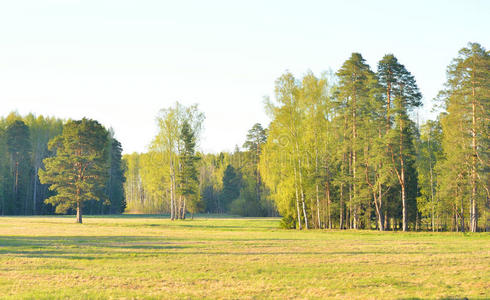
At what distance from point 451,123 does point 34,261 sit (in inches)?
1182

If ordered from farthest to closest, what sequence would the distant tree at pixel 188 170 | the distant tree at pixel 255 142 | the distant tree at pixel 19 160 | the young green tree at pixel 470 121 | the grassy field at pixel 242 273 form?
the distant tree at pixel 255 142 < the distant tree at pixel 19 160 < the distant tree at pixel 188 170 < the young green tree at pixel 470 121 < the grassy field at pixel 242 273

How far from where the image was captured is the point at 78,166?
164 ft

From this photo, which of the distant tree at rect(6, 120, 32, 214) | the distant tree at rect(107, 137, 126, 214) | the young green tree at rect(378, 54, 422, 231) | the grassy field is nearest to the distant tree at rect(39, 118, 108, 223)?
the grassy field

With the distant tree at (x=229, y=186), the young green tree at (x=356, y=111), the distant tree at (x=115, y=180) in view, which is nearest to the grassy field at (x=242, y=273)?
the young green tree at (x=356, y=111)

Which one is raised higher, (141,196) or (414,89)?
(414,89)

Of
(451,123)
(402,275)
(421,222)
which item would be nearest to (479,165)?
(451,123)

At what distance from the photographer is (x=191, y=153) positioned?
60781 mm

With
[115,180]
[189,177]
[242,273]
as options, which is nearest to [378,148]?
[242,273]

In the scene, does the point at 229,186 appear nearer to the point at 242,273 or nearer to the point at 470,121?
the point at 470,121

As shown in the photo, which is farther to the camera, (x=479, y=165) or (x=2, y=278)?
(x=479, y=165)

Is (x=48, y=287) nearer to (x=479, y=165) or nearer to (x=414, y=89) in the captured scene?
(x=479, y=165)

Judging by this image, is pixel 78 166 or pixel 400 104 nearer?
pixel 400 104

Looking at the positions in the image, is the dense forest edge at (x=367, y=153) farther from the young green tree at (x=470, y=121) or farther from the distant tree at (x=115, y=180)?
the distant tree at (x=115, y=180)

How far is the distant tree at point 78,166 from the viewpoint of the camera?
4853 cm
